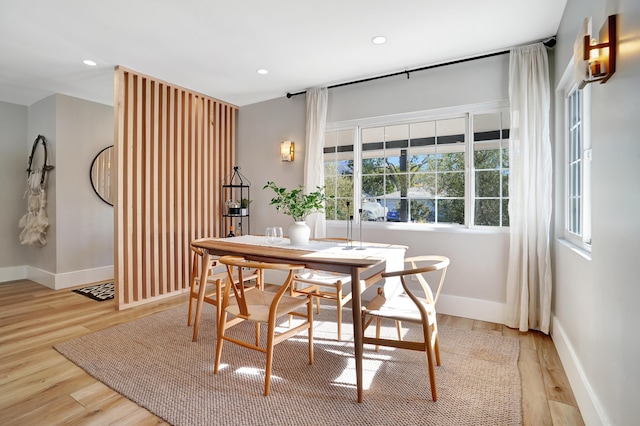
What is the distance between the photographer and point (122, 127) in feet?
11.4

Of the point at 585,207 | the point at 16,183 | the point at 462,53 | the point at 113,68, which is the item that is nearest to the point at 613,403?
the point at 585,207

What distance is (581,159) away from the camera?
2.22 metres

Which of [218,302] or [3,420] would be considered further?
[218,302]

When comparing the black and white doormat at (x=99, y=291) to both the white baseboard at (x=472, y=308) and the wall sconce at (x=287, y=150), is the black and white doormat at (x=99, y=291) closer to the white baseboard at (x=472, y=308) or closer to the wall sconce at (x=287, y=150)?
A: the wall sconce at (x=287, y=150)

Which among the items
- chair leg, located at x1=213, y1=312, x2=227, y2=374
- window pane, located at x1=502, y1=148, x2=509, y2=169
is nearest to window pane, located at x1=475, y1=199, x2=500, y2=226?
window pane, located at x1=502, y1=148, x2=509, y2=169

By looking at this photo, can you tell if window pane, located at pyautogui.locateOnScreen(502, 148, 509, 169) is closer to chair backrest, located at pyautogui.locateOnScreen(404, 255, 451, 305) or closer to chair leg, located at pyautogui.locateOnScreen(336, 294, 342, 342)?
chair backrest, located at pyautogui.locateOnScreen(404, 255, 451, 305)

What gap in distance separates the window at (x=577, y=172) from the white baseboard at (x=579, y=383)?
0.69 metres

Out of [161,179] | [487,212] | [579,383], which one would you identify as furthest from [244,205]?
[579,383]

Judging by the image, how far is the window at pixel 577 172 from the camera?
2105mm

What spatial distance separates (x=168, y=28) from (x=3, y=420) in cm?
279

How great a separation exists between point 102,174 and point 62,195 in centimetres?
57

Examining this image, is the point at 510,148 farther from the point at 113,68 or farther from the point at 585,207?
the point at 113,68

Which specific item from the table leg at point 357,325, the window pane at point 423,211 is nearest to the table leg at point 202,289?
the table leg at point 357,325

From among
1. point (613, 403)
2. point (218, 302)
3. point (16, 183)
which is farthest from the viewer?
point (16, 183)
